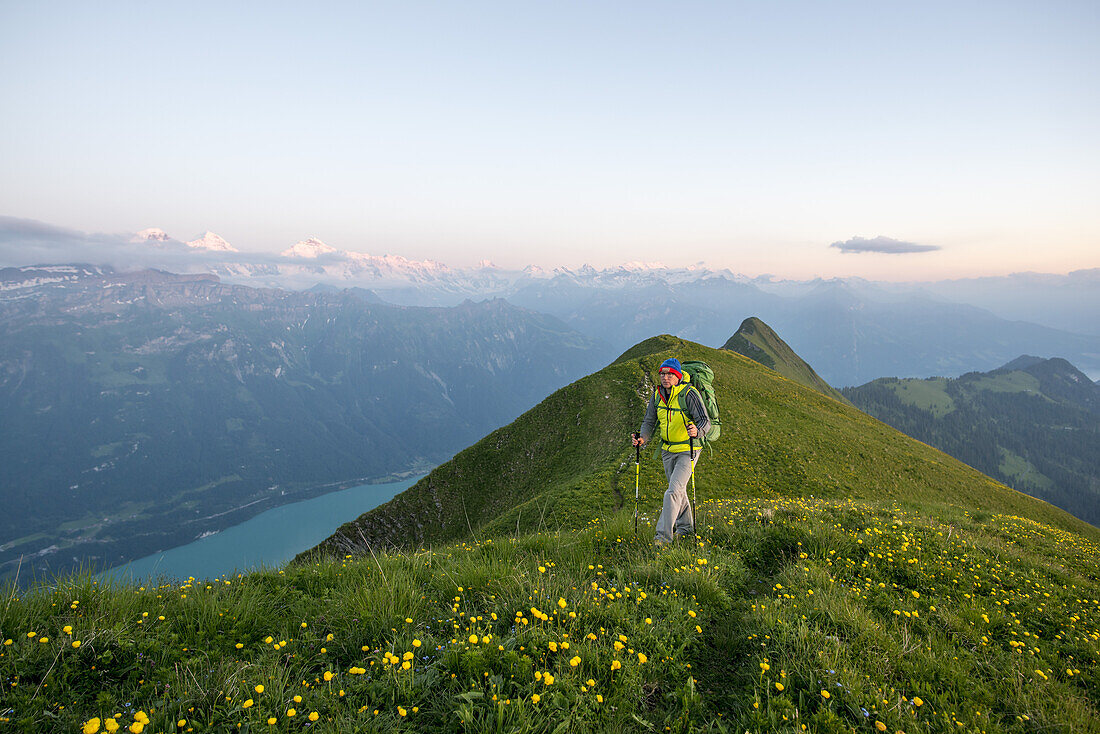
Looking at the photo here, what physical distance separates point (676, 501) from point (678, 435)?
1453 millimetres

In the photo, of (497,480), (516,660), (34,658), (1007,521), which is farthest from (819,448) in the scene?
(34,658)

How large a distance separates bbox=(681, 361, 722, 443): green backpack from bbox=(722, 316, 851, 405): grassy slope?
82.1m

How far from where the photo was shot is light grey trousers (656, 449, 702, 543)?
905cm

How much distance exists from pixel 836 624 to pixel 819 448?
2923 centimetres

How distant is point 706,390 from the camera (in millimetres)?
9977

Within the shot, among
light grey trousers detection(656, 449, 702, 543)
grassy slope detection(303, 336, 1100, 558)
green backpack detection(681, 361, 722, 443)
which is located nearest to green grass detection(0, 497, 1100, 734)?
light grey trousers detection(656, 449, 702, 543)

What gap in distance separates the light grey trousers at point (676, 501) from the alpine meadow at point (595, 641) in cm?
72

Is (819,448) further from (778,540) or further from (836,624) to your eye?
(836,624)

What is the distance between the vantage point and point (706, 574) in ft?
21.7

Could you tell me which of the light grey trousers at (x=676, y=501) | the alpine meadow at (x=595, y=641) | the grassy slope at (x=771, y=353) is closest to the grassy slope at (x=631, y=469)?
the light grey trousers at (x=676, y=501)

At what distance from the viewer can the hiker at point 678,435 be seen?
9266 millimetres

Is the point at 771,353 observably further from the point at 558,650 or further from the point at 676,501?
the point at 558,650

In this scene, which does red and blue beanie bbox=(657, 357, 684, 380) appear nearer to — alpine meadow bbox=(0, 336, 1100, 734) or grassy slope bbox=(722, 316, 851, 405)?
Result: alpine meadow bbox=(0, 336, 1100, 734)

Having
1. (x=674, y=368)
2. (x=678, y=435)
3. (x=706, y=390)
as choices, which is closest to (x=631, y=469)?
(x=706, y=390)
